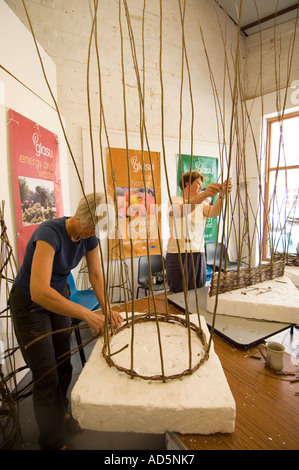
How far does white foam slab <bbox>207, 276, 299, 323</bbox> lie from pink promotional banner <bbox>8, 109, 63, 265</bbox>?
4.45ft

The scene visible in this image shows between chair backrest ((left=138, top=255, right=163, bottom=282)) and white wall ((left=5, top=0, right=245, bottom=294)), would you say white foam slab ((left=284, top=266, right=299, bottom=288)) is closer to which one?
chair backrest ((left=138, top=255, right=163, bottom=282))

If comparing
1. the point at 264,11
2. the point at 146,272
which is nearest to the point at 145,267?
the point at 146,272

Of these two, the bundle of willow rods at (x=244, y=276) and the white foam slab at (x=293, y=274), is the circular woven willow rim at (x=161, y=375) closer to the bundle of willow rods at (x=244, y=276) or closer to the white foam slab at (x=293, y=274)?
the bundle of willow rods at (x=244, y=276)

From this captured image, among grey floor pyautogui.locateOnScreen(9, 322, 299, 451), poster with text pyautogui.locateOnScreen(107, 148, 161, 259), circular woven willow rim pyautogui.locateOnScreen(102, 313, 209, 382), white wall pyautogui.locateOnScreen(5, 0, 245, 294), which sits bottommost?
grey floor pyautogui.locateOnScreen(9, 322, 299, 451)

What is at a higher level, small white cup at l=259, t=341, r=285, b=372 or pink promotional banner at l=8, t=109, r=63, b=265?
pink promotional banner at l=8, t=109, r=63, b=265

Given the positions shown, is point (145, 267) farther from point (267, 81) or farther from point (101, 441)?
point (267, 81)

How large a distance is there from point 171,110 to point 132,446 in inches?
135

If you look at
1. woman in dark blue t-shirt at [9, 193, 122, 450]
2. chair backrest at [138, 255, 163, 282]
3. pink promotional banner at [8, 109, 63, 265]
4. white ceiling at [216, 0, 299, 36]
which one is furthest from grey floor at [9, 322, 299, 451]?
white ceiling at [216, 0, 299, 36]

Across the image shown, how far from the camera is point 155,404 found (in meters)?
0.60

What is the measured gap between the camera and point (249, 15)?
3.29 meters

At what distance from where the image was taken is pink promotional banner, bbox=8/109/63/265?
1.58 meters

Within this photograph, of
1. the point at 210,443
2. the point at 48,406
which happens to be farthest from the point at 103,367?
the point at 48,406

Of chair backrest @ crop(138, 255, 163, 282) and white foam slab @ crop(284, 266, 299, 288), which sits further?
chair backrest @ crop(138, 255, 163, 282)
